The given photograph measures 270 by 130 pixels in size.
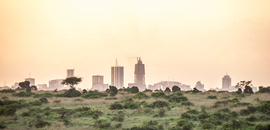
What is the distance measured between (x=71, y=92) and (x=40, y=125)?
33458mm

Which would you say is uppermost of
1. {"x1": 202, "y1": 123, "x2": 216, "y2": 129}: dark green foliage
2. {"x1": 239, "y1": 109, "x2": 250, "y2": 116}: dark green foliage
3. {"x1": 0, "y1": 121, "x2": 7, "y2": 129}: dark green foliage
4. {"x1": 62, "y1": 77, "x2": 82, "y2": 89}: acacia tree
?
{"x1": 62, "y1": 77, "x2": 82, "y2": 89}: acacia tree

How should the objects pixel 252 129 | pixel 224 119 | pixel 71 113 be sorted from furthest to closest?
pixel 71 113 < pixel 224 119 < pixel 252 129

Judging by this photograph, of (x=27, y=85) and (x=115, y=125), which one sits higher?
(x=27, y=85)

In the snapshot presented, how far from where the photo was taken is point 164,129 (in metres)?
24.8

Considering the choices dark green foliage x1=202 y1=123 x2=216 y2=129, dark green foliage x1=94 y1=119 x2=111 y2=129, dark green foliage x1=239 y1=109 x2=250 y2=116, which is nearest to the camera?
dark green foliage x1=202 y1=123 x2=216 y2=129

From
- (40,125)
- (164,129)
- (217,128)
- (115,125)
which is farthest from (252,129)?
(40,125)

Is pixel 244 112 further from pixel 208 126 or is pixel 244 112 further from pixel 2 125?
pixel 2 125

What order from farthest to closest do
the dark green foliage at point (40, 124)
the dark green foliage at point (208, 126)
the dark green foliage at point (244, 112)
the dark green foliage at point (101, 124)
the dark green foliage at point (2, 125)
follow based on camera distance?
the dark green foliage at point (244, 112) → the dark green foliage at point (40, 124) → the dark green foliage at point (101, 124) → the dark green foliage at point (2, 125) → the dark green foliage at point (208, 126)

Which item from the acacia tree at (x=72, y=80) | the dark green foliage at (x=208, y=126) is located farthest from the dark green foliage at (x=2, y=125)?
the acacia tree at (x=72, y=80)

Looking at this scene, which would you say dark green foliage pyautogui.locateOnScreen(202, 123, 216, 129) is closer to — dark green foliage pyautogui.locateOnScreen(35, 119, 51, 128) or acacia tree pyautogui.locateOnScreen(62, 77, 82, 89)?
dark green foliage pyautogui.locateOnScreen(35, 119, 51, 128)

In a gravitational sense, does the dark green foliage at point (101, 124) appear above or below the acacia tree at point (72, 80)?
below

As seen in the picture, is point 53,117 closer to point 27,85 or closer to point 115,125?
point 115,125

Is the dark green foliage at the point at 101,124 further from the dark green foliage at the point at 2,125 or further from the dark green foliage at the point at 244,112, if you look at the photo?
the dark green foliage at the point at 244,112

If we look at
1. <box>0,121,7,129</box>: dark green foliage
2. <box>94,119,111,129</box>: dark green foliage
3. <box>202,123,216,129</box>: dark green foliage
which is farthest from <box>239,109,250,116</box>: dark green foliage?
<box>0,121,7,129</box>: dark green foliage
